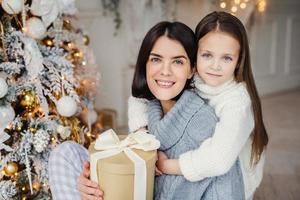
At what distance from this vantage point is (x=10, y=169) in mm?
1705

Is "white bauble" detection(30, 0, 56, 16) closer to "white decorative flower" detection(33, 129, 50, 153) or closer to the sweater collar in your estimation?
"white decorative flower" detection(33, 129, 50, 153)

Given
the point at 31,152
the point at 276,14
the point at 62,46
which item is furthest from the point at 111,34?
the point at 276,14

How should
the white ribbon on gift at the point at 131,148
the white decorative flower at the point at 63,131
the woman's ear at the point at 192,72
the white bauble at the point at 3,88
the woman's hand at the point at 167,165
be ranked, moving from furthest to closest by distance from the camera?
the white decorative flower at the point at 63,131, the white bauble at the point at 3,88, the woman's ear at the point at 192,72, the woman's hand at the point at 167,165, the white ribbon on gift at the point at 131,148

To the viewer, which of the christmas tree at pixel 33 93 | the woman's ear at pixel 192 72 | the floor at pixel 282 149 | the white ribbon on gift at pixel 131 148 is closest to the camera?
the white ribbon on gift at pixel 131 148

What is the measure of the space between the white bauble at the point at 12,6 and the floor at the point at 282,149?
146cm

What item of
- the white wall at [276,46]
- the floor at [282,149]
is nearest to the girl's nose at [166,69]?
the floor at [282,149]

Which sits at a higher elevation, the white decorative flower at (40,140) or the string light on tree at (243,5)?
the string light on tree at (243,5)

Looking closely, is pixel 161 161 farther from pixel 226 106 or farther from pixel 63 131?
pixel 63 131

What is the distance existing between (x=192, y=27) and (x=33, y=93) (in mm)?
2287

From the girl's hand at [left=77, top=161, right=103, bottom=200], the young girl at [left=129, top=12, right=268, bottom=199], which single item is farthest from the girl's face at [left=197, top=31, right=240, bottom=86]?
the girl's hand at [left=77, top=161, right=103, bottom=200]

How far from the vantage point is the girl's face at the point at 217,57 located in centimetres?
125

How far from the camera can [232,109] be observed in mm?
1194

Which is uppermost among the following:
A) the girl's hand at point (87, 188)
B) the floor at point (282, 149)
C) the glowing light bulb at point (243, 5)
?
the glowing light bulb at point (243, 5)

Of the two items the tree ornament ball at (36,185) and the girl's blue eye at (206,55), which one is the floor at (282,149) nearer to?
the tree ornament ball at (36,185)
